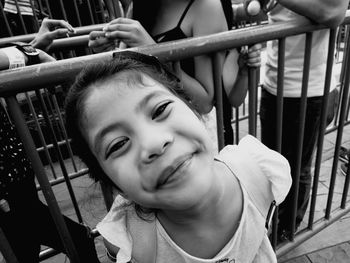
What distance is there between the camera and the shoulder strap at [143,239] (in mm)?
1135

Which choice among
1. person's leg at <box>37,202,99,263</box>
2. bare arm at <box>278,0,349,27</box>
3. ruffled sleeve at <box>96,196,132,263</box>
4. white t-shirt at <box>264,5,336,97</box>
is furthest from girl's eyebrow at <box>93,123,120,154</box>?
white t-shirt at <box>264,5,336,97</box>

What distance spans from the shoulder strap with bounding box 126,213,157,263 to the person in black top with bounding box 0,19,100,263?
2.09 ft

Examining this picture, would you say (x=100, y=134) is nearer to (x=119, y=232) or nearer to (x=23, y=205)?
(x=119, y=232)

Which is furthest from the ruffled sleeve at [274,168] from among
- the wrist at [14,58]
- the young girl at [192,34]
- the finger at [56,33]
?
the finger at [56,33]

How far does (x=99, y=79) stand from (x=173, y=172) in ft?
1.18

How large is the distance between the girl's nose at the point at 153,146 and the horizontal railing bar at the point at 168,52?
0.35 metres

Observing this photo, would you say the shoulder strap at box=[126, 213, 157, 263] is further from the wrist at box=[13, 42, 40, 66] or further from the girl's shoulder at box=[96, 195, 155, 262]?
the wrist at box=[13, 42, 40, 66]

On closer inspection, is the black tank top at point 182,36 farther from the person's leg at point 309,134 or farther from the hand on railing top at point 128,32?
the person's leg at point 309,134

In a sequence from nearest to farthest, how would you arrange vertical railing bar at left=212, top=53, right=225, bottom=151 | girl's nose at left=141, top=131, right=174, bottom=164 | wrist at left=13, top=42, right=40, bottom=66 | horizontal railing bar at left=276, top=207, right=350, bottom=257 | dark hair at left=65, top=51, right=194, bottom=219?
girl's nose at left=141, top=131, right=174, bottom=164 < dark hair at left=65, top=51, right=194, bottom=219 < vertical railing bar at left=212, top=53, right=225, bottom=151 < wrist at left=13, top=42, right=40, bottom=66 < horizontal railing bar at left=276, top=207, right=350, bottom=257

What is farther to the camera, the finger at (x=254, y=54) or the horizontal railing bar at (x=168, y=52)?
the finger at (x=254, y=54)

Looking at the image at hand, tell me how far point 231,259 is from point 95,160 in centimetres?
64

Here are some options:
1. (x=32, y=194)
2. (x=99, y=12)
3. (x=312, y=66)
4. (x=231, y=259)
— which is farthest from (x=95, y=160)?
(x=99, y=12)

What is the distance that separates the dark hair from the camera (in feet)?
3.14

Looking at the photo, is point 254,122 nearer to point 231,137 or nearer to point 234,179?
point 231,137
